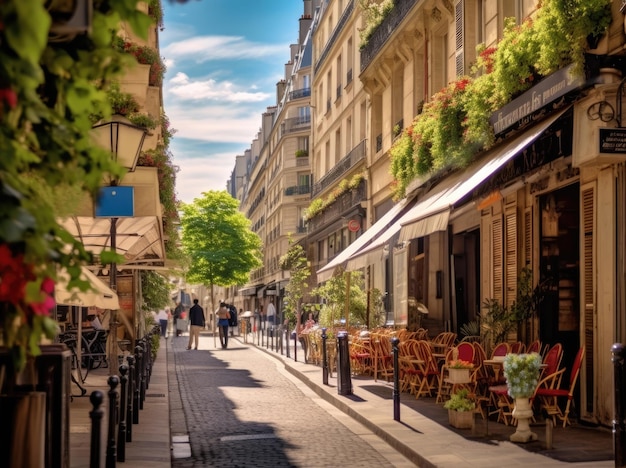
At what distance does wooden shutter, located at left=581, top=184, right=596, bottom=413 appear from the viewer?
37.5 ft

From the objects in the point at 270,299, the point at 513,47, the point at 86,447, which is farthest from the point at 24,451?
the point at 270,299

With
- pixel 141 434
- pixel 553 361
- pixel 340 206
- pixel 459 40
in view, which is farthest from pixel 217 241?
pixel 553 361

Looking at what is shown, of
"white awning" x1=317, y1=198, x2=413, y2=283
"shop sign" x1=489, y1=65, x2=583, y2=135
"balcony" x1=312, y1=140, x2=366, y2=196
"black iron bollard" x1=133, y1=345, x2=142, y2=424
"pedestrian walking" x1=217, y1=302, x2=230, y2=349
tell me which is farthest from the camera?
"pedestrian walking" x1=217, y1=302, x2=230, y2=349

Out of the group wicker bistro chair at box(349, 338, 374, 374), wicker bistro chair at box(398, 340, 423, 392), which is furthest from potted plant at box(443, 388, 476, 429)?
wicker bistro chair at box(349, 338, 374, 374)

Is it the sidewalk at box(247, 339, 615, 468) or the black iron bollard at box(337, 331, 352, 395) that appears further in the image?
the black iron bollard at box(337, 331, 352, 395)

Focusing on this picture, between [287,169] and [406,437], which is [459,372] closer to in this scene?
[406,437]

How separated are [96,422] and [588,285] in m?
7.40

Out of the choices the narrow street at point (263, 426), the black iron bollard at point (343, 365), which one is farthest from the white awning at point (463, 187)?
the narrow street at point (263, 426)

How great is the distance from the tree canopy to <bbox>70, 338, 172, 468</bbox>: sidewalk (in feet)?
158

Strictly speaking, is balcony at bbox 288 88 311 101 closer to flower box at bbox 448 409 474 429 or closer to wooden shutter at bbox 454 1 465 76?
wooden shutter at bbox 454 1 465 76

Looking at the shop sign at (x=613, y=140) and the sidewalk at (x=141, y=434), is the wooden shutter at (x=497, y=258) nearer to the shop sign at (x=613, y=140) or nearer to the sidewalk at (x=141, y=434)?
the sidewalk at (x=141, y=434)

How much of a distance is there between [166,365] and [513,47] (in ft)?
49.4

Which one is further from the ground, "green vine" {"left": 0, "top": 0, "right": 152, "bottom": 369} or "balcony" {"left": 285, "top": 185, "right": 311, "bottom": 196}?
"balcony" {"left": 285, "top": 185, "right": 311, "bottom": 196}

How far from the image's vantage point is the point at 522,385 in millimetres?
10039
